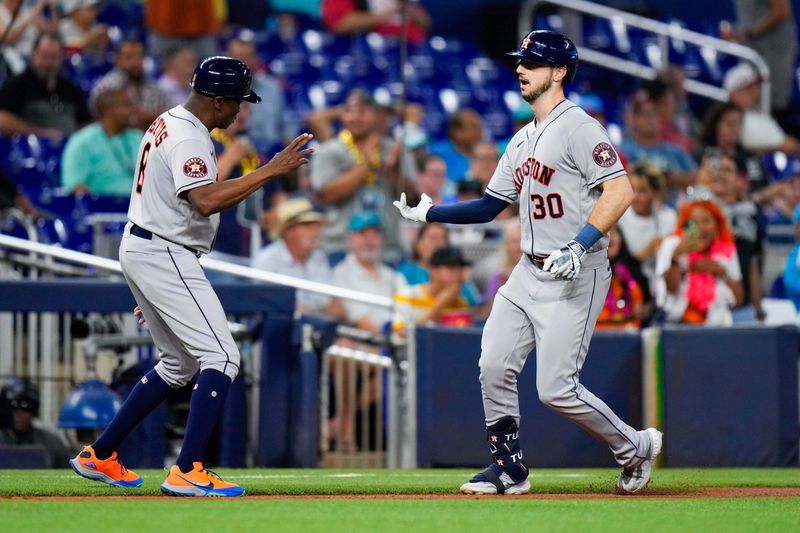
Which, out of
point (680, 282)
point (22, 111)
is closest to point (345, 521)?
point (680, 282)

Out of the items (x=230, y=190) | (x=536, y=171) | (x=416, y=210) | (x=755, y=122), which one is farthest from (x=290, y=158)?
(x=755, y=122)

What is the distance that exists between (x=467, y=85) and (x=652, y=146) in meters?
2.76

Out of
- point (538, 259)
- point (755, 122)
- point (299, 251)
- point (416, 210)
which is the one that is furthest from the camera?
point (755, 122)

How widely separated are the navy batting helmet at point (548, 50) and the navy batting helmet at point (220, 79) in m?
1.18

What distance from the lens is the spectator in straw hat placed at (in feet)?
31.2

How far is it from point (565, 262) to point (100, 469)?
2.12 m

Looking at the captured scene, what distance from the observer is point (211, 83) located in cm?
554

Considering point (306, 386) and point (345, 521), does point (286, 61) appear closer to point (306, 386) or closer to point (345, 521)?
point (306, 386)

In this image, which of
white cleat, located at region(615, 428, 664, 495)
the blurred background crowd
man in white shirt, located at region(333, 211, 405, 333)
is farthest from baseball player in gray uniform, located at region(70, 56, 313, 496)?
man in white shirt, located at region(333, 211, 405, 333)

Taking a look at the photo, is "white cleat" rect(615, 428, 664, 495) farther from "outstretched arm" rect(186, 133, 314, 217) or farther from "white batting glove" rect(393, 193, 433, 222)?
"outstretched arm" rect(186, 133, 314, 217)

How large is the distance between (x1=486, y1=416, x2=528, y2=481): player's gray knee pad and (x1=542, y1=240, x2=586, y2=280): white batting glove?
0.75m

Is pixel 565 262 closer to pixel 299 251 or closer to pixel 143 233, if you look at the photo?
→ pixel 143 233

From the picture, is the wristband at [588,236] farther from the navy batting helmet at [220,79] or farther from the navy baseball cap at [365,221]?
the navy baseball cap at [365,221]

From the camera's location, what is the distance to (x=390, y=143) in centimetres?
1098
